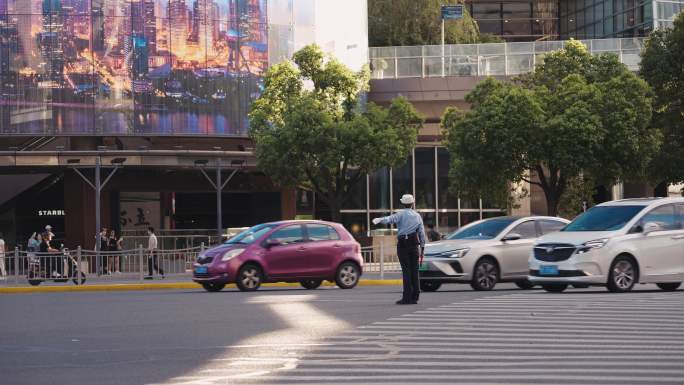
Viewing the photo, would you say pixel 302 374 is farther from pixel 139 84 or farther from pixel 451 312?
pixel 139 84

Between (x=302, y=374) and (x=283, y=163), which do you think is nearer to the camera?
(x=302, y=374)

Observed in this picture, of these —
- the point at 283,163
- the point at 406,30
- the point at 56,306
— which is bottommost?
the point at 56,306

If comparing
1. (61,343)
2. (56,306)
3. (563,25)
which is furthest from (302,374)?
(563,25)

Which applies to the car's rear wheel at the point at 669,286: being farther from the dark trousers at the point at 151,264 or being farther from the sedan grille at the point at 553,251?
the dark trousers at the point at 151,264

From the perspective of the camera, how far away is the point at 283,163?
46.8 metres

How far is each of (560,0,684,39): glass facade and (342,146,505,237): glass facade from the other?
1558 centimetres

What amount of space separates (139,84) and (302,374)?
42196 millimetres

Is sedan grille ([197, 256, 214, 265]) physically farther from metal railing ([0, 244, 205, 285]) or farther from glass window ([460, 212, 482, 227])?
glass window ([460, 212, 482, 227])

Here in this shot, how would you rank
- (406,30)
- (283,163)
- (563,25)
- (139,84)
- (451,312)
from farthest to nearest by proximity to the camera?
1. (563,25)
2. (406,30)
3. (139,84)
4. (283,163)
5. (451,312)

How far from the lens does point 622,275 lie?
2231cm

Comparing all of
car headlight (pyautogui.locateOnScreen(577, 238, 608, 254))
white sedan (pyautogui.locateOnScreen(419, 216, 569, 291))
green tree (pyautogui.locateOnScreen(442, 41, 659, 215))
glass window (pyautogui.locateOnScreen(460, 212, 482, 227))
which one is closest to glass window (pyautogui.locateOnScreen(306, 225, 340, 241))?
white sedan (pyautogui.locateOnScreen(419, 216, 569, 291))

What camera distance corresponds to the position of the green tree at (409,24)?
7238 cm

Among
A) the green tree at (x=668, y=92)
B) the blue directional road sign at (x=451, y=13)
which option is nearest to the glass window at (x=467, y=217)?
the blue directional road sign at (x=451, y=13)

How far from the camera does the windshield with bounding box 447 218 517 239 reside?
85.4ft
